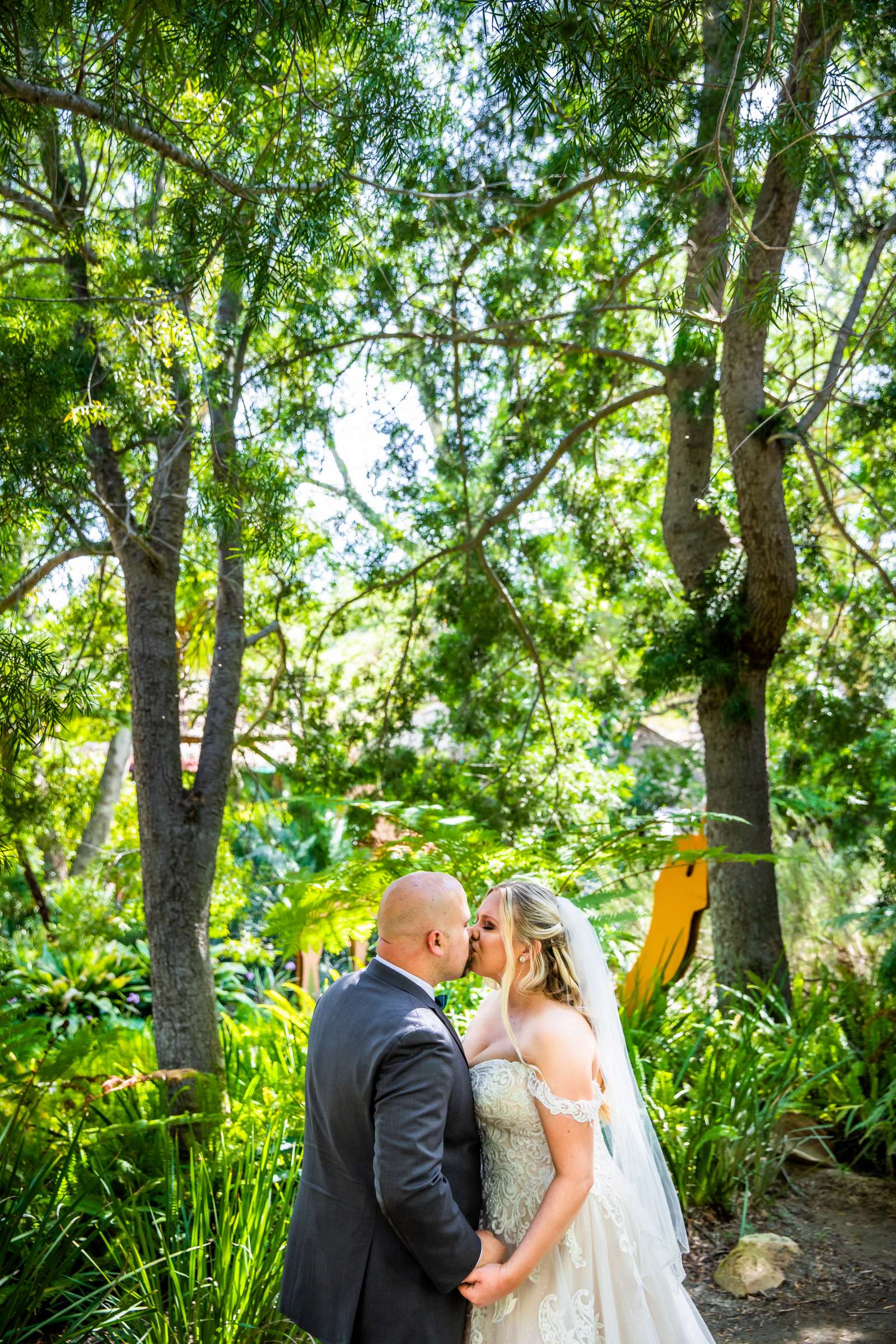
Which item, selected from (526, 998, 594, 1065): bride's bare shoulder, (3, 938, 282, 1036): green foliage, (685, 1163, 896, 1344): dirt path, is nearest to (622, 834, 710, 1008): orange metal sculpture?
(685, 1163, 896, 1344): dirt path

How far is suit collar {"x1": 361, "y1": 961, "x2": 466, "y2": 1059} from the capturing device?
2766mm

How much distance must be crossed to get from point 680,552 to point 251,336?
3.41m

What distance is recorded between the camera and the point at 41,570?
6156mm

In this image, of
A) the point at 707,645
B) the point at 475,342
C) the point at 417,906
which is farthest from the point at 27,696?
the point at 707,645

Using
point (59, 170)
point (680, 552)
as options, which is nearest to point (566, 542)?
point (680, 552)

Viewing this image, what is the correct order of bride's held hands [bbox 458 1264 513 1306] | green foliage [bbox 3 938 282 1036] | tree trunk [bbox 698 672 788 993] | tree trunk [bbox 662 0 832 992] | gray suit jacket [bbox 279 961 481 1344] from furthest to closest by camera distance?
green foliage [bbox 3 938 282 1036] → tree trunk [bbox 698 672 788 993] → tree trunk [bbox 662 0 832 992] → bride's held hands [bbox 458 1264 513 1306] → gray suit jacket [bbox 279 961 481 1344]

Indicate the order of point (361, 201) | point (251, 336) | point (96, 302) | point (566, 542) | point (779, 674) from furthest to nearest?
point (566, 542) < point (779, 674) < point (251, 336) < point (361, 201) < point (96, 302)

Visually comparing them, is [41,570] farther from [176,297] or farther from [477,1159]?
[477,1159]

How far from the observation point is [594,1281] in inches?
113

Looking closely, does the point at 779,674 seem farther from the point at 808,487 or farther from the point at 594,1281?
the point at 594,1281

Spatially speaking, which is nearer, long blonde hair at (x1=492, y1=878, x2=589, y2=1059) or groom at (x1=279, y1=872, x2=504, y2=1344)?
groom at (x1=279, y1=872, x2=504, y2=1344)

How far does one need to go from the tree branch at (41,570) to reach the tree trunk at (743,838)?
4.10 m

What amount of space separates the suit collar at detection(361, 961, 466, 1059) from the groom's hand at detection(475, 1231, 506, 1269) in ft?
1.54

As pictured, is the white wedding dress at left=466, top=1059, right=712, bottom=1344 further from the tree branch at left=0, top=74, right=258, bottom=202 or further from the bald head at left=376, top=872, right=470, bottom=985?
the tree branch at left=0, top=74, right=258, bottom=202
